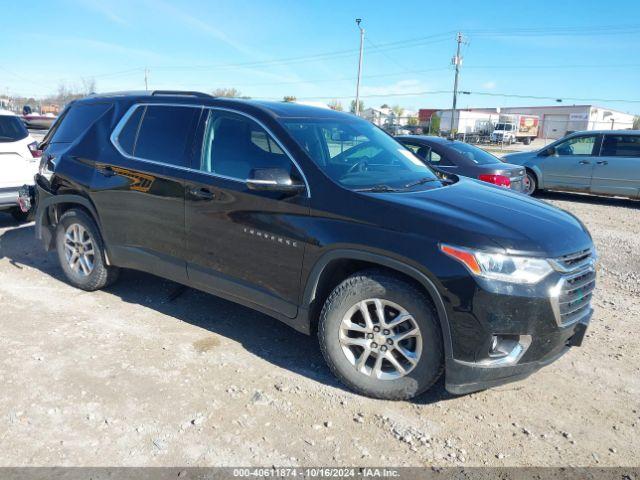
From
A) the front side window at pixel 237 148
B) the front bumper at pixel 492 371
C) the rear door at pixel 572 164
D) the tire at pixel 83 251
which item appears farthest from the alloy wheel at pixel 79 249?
the rear door at pixel 572 164

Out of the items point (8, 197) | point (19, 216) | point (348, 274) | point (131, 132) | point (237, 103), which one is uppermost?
point (237, 103)

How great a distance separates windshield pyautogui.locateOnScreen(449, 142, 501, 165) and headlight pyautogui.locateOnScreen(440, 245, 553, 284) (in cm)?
589

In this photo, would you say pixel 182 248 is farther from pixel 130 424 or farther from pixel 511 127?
pixel 511 127

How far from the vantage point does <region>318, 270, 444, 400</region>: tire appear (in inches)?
117

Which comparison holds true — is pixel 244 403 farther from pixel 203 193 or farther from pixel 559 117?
pixel 559 117

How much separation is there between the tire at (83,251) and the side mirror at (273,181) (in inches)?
83.4

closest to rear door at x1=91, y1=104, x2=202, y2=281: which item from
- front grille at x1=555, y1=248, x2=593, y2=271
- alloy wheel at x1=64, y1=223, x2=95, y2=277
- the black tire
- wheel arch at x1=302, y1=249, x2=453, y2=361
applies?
alloy wheel at x1=64, y1=223, x2=95, y2=277

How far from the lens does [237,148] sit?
12.4 ft

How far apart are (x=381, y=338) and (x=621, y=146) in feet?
35.4

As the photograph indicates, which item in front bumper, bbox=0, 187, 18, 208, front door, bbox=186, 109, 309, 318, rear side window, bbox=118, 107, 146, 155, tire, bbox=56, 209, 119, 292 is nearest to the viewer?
front door, bbox=186, 109, 309, 318

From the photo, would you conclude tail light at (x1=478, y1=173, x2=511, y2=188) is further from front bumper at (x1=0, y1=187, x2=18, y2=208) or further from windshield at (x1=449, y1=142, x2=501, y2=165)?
front bumper at (x1=0, y1=187, x2=18, y2=208)

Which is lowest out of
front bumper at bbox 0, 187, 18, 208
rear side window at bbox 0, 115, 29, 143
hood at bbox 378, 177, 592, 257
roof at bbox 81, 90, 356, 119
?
front bumper at bbox 0, 187, 18, 208

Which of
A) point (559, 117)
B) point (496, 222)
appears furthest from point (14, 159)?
point (559, 117)

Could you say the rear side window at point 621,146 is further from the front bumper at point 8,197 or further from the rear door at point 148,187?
the front bumper at point 8,197
